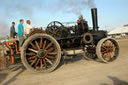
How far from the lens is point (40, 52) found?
5.00 metres

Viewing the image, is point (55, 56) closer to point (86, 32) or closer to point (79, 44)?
point (79, 44)

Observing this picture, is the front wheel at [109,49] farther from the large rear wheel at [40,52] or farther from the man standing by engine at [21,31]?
the man standing by engine at [21,31]

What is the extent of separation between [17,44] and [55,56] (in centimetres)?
178

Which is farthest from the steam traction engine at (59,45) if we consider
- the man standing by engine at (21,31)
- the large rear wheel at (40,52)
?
the man standing by engine at (21,31)

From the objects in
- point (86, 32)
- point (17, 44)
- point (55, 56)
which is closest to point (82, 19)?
point (86, 32)

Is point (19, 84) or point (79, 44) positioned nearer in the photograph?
point (19, 84)

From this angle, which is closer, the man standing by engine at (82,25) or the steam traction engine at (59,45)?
the steam traction engine at (59,45)

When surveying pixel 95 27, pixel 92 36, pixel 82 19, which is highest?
pixel 82 19

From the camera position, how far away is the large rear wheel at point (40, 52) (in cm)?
491

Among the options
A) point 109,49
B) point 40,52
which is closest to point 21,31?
point 40,52

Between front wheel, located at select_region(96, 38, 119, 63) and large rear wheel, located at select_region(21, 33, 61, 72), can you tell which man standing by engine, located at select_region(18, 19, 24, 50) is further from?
front wheel, located at select_region(96, 38, 119, 63)

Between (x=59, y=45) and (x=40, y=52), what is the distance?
94cm

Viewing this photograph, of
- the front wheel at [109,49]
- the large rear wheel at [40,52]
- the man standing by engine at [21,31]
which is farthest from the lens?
the front wheel at [109,49]

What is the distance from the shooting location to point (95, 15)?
701 cm
